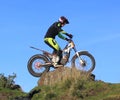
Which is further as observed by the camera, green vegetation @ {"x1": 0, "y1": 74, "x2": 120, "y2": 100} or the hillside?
the hillside

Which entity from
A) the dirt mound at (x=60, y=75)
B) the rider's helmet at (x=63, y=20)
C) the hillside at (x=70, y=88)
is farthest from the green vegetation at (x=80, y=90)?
the rider's helmet at (x=63, y=20)

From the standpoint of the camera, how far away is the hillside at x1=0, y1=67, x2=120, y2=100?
2006 cm

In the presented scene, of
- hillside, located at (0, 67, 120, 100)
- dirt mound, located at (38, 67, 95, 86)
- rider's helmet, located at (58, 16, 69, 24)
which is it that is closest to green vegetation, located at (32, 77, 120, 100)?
hillside, located at (0, 67, 120, 100)

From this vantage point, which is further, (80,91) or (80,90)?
(80,90)

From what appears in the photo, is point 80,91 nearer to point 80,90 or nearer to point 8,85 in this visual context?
point 80,90

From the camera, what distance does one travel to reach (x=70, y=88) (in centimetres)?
2070

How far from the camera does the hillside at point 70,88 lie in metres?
20.1

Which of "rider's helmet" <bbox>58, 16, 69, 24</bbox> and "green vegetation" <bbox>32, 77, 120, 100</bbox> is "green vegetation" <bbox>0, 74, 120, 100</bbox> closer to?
"green vegetation" <bbox>32, 77, 120, 100</bbox>

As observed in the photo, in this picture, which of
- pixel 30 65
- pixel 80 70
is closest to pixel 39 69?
pixel 30 65

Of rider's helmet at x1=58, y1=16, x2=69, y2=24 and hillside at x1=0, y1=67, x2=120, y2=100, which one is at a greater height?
rider's helmet at x1=58, y1=16, x2=69, y2=24

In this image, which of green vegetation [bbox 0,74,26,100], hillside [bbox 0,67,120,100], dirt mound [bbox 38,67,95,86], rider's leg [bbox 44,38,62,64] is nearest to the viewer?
hillside [bbox 0,67,120,100]

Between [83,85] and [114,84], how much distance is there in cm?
146

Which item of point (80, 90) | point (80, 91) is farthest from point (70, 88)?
point (80, 91)

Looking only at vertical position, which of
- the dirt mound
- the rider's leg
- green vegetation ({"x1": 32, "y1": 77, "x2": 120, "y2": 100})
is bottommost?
green vegetation ({"x1": 32, "y1": 77, "x2": 120, "y2": 100})
